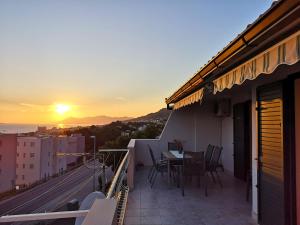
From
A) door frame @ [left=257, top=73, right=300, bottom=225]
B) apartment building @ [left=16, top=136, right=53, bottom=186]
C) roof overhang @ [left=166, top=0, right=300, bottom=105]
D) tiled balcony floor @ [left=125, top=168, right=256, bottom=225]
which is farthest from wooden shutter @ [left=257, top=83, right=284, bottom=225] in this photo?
apartment building @ [left=16, top=136, right=53, bottom=186]

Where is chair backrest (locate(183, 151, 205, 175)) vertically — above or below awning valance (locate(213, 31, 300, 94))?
below

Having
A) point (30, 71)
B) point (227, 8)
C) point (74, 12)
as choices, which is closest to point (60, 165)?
point (30, 71)

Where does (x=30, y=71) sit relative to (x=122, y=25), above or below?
below

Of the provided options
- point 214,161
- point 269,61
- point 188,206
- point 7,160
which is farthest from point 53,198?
point 269,61

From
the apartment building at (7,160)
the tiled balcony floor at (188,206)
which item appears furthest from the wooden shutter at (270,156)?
the apartment building at (7,160)

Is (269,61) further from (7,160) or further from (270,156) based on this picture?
(7,160)

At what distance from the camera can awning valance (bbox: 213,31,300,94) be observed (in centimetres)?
170

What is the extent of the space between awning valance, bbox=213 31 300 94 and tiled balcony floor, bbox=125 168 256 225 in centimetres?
242

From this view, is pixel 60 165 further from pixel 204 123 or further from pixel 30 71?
pixel 204 123

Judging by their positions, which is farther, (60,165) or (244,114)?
(60,165)

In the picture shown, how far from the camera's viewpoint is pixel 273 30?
6.19 ft

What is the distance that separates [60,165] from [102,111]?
8.37m

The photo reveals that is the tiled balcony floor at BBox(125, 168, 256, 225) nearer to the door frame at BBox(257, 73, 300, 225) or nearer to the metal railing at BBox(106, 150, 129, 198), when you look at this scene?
the metal railing at BBox(106, 150, 129, 198)

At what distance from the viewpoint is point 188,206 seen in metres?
4.98
